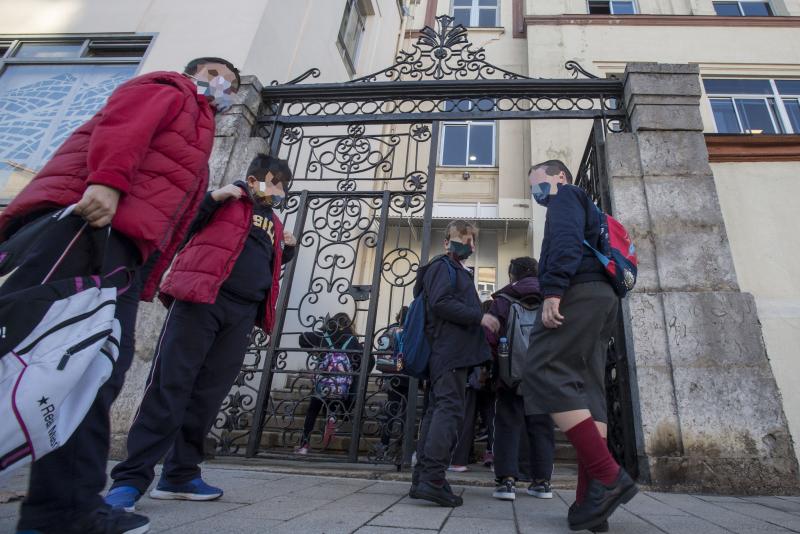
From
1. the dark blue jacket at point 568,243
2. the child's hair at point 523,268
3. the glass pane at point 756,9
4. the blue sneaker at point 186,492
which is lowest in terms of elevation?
the blue sneaker at point 186,492

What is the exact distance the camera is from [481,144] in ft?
38.8

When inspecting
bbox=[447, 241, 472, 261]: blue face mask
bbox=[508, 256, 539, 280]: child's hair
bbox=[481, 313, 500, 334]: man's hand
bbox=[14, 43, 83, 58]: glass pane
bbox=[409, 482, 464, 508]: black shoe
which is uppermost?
bbox=[14, 43, 83, 58]: glass pane

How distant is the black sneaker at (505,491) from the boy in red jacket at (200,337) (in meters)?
1.72

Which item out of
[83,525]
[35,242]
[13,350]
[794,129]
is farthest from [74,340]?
[794,129]

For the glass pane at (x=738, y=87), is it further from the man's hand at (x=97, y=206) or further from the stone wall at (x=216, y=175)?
the man's hand at (x=97, y=206)

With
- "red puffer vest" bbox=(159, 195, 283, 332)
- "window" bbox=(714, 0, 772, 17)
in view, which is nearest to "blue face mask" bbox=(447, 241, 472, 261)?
"red puffer vest" bbox=(159, 195, 283, 332)

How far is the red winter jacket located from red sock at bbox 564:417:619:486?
6.49 ft

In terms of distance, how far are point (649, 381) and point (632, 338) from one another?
0.35 meters

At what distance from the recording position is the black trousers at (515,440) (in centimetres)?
314

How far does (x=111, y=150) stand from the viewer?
155 cm

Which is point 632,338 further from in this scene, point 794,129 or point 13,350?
point 794,129

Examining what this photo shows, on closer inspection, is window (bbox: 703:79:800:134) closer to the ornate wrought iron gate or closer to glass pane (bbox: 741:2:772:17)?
glass pane (bbox: 741:2:772:17)

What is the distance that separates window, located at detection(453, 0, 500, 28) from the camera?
1372 cm

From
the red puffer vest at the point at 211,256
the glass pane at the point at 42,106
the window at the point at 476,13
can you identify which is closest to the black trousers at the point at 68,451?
the red puffer vest at the point at 211,256
